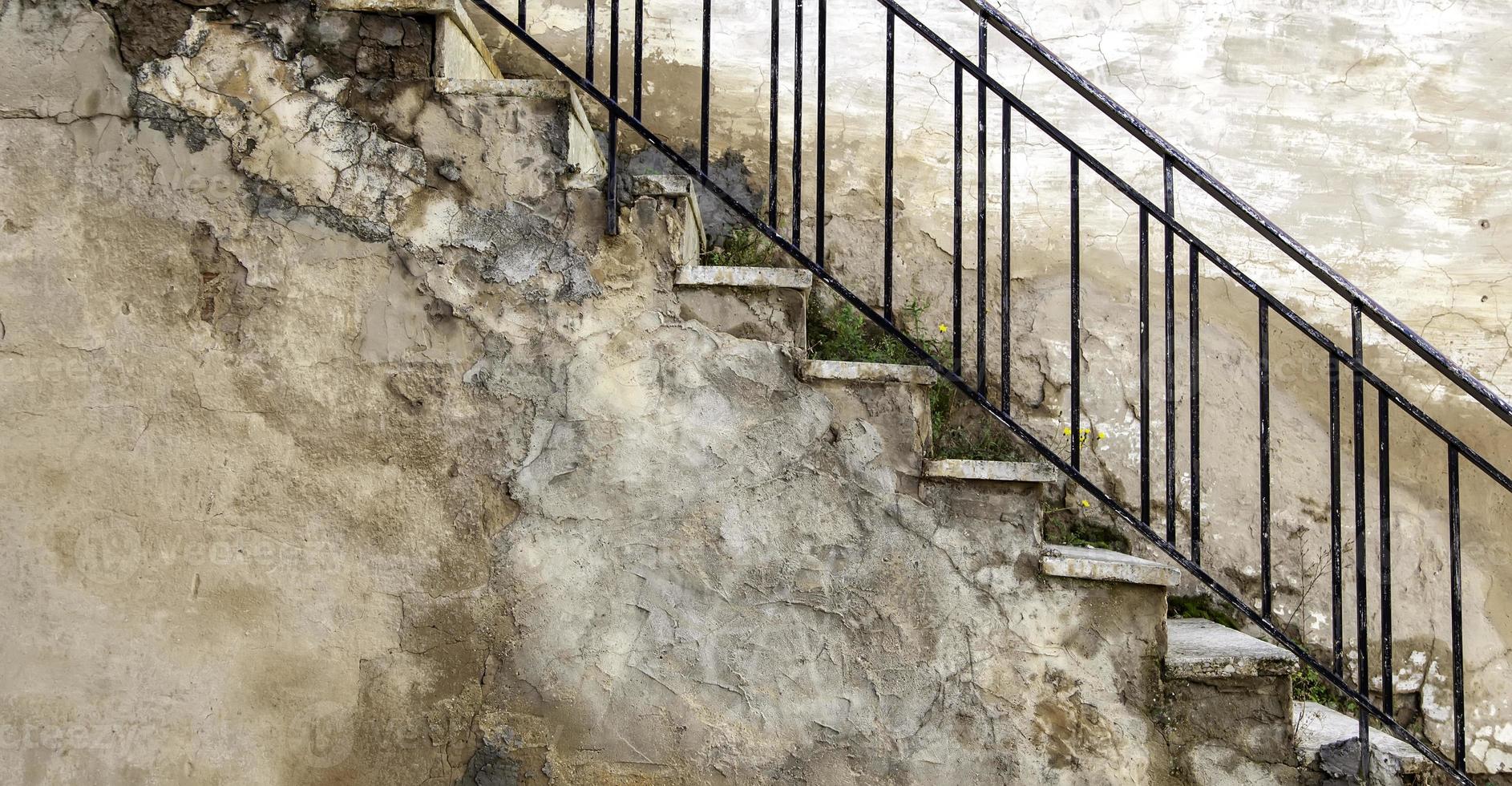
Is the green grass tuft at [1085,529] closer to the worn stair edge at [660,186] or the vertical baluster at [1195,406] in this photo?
the vertical baluster at [1195,406]

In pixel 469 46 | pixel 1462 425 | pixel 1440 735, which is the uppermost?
pixel 469 46

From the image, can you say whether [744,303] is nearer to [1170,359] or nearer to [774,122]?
[774,122]

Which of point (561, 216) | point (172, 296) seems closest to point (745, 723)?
point (561, 216)

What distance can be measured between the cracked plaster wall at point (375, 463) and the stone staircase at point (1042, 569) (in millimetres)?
72

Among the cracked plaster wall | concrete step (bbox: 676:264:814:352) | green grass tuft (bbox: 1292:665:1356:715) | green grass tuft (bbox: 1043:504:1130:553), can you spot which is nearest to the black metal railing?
concrete step (bbox: 676:264:814:352)

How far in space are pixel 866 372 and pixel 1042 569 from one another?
0.66 meters

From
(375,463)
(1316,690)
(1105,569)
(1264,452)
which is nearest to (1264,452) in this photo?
(1264,452)

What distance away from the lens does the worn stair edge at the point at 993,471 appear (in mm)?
2225

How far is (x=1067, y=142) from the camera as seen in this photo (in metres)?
2.22

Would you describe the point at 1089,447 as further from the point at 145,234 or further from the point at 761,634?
the point at 145,234

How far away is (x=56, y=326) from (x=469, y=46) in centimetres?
134

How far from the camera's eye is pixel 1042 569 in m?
2.26

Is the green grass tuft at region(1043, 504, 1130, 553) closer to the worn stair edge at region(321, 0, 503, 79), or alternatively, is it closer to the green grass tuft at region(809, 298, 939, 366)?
the green grass tuft at region(809, 298, 939, 366)

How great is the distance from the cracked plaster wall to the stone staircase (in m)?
0.07
